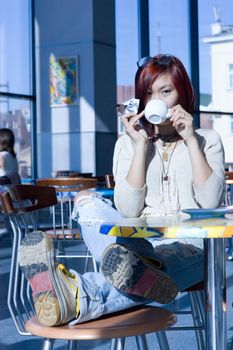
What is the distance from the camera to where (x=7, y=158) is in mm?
6297

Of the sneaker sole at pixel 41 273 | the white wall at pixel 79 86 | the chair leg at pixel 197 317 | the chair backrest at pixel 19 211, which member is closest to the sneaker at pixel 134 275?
the sneaker sole at pixel 41 273

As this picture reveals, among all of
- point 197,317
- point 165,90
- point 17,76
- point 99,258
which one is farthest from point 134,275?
point 17,76

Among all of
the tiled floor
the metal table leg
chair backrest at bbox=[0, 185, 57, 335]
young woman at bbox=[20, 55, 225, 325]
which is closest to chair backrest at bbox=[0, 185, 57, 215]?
chair backrest at bbox=[0, 185, 57, 335]

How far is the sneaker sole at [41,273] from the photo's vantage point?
1.46 metres

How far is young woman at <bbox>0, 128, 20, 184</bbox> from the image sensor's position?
6270 mm

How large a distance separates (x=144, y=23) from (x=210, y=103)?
182 cm

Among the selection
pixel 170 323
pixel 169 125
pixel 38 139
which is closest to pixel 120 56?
pixel 38 139

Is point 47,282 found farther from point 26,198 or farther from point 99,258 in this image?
point 26,198

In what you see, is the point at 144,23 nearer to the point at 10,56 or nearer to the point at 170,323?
the point at 10,56

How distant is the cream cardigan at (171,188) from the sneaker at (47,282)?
1.63 ft

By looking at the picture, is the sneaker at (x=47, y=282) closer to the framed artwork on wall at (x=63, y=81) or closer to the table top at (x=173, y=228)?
the table top at (x=173, y=228)

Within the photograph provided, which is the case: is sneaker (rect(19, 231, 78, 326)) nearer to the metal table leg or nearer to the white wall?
the metal table leg

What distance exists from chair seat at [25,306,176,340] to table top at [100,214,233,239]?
0.64 ft

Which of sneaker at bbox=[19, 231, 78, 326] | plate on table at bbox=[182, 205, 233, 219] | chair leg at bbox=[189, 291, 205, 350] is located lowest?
chair leg at bbox=[189, 291, 205, 350]
